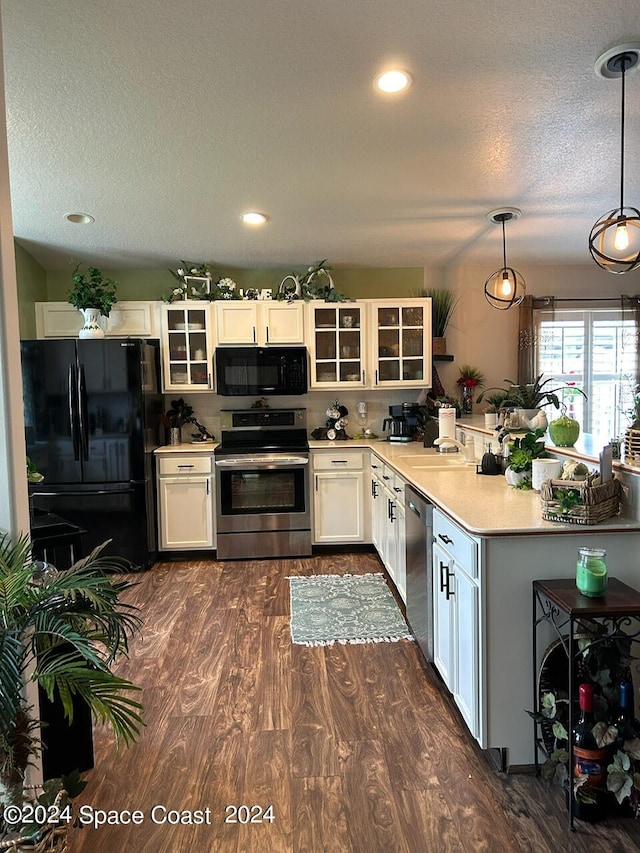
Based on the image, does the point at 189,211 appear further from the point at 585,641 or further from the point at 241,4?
the point at 585,641

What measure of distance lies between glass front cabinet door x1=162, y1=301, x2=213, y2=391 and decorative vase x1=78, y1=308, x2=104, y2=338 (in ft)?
1.68

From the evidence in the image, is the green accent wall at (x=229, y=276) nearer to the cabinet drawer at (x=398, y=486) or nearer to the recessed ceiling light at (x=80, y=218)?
the recessed ceiling light at (x=80, y=218)

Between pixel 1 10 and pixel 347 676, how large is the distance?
3052mm

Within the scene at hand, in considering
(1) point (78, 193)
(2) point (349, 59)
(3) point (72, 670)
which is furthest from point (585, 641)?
(1) point (78, 193)

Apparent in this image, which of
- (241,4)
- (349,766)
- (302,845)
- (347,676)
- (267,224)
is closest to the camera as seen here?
(302,845)

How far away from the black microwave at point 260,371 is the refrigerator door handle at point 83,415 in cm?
105

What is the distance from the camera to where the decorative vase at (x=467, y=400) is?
4.85 meters

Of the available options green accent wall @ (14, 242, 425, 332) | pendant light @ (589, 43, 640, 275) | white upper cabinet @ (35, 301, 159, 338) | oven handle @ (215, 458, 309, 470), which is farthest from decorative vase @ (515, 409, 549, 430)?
white upper cabinet @ (35, 301, 159, 338)

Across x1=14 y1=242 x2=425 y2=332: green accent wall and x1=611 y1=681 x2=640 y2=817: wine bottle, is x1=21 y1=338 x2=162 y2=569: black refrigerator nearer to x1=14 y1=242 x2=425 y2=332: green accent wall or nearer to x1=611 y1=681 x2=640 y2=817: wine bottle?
x1=14 y1=242 x2=425 y2=332: green accent wall

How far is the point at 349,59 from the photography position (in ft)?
6.87

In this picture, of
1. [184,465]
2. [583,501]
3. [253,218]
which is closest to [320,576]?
[184,465]

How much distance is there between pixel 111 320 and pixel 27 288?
0.71 metres

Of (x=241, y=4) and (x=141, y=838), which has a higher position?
(x=241, y=4)

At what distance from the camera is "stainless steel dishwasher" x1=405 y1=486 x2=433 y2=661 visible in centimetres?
254
